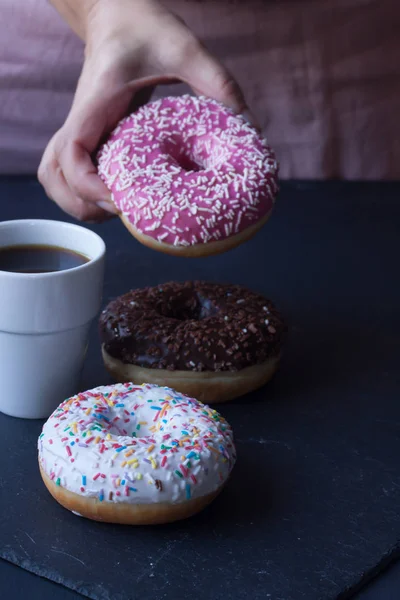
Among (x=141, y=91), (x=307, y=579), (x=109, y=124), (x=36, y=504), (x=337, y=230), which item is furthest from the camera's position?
(x=337, y=230)

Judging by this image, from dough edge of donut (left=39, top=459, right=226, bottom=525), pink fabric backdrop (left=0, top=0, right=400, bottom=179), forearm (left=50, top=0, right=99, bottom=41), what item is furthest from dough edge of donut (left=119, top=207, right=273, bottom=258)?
pink fabric backdrop (left=0, top=0, right=400, bottom=179)

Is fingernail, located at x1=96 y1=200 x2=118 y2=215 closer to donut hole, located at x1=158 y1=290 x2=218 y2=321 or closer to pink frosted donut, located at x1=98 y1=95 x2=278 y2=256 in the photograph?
pink frosted donut, located at x1=98 y1=95 x2=278 y2=256

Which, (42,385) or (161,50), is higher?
(161,50)

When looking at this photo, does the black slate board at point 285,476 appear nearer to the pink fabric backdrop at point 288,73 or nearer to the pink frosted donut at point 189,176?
the pink frosted donut at point 189,176

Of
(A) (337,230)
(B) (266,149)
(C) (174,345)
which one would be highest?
(B) (266,149)

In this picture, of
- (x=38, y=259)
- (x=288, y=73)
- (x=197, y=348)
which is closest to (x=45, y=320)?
(x=38, y=259)

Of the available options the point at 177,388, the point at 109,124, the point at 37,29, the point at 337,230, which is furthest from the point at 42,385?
the point at 37,29

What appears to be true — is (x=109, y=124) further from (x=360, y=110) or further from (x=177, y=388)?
(x=360, y=110)
